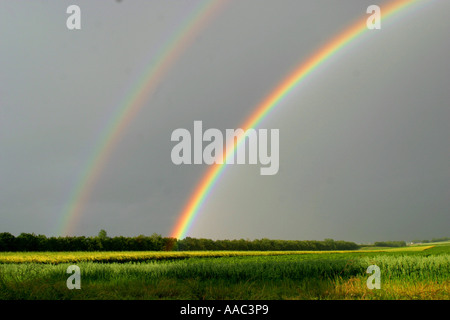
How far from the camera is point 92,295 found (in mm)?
10641

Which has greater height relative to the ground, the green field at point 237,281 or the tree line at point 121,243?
the green field at point 237,281

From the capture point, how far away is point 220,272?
16312 millimetres

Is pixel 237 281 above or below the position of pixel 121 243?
above

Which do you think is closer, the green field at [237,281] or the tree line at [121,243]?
the green field at [237,281]

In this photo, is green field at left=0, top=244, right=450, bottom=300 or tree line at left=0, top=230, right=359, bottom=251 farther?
tree line at left=0, top=230, right=359, bottom=251

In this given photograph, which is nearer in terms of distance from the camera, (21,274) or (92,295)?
(92,295)

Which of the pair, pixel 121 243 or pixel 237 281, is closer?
pixel 237 281

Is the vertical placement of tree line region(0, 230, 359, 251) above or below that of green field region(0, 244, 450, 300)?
below
